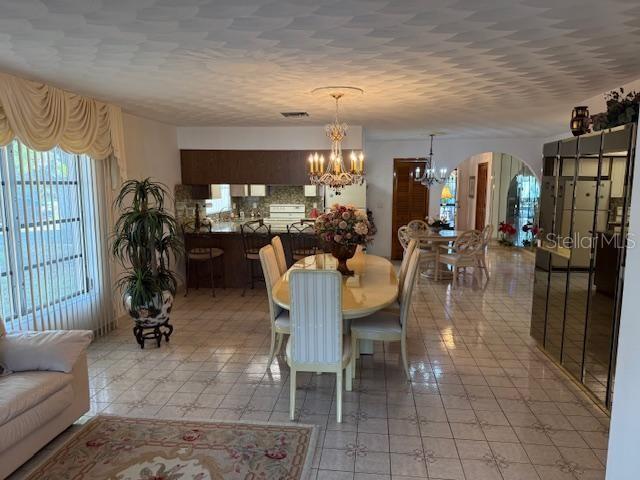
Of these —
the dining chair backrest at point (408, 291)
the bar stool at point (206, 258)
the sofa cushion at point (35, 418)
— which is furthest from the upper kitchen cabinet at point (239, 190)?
the sofa cushion at point (35, 418)

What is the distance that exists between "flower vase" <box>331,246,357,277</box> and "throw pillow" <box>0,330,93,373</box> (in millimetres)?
2121

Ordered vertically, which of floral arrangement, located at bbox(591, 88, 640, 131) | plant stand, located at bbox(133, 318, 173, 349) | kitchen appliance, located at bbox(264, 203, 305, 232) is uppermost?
floral arrangement, located at bbox(591, 88, 640, 131)

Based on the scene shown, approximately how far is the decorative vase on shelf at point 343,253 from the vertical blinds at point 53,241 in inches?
102

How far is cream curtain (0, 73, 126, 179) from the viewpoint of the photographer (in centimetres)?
330

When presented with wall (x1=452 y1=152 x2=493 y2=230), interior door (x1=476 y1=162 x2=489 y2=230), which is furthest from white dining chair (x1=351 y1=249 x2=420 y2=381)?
wall (x1=452 y1=152 x2=493 y2=230)

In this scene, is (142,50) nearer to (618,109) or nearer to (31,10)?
(31,10)

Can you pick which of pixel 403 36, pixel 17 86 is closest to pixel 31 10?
pixel 17 86

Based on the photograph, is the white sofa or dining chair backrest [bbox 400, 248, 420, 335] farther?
dining chair backrest [bbox 400, 248, 420, 335]

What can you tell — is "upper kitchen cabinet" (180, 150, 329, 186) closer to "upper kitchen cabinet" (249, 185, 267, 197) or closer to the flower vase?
"upper kitchen cabinet" (249, 185, 267, 197)

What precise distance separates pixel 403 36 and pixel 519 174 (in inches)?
359

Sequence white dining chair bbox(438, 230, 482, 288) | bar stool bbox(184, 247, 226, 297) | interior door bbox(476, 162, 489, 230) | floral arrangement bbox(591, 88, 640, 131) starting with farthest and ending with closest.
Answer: interior door bbox(476, 162, 489, 230) < white dining chair bbox(438, 230, 482, 288) < bar stool bbox(184, 247, 226, 297) < floral arrangement bbox(591, 88, 640, 131)

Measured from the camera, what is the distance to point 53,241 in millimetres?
4043

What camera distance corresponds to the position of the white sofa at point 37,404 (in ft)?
7.46

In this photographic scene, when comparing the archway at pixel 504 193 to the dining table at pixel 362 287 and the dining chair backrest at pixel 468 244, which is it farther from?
the dining table at pixel 362 287
